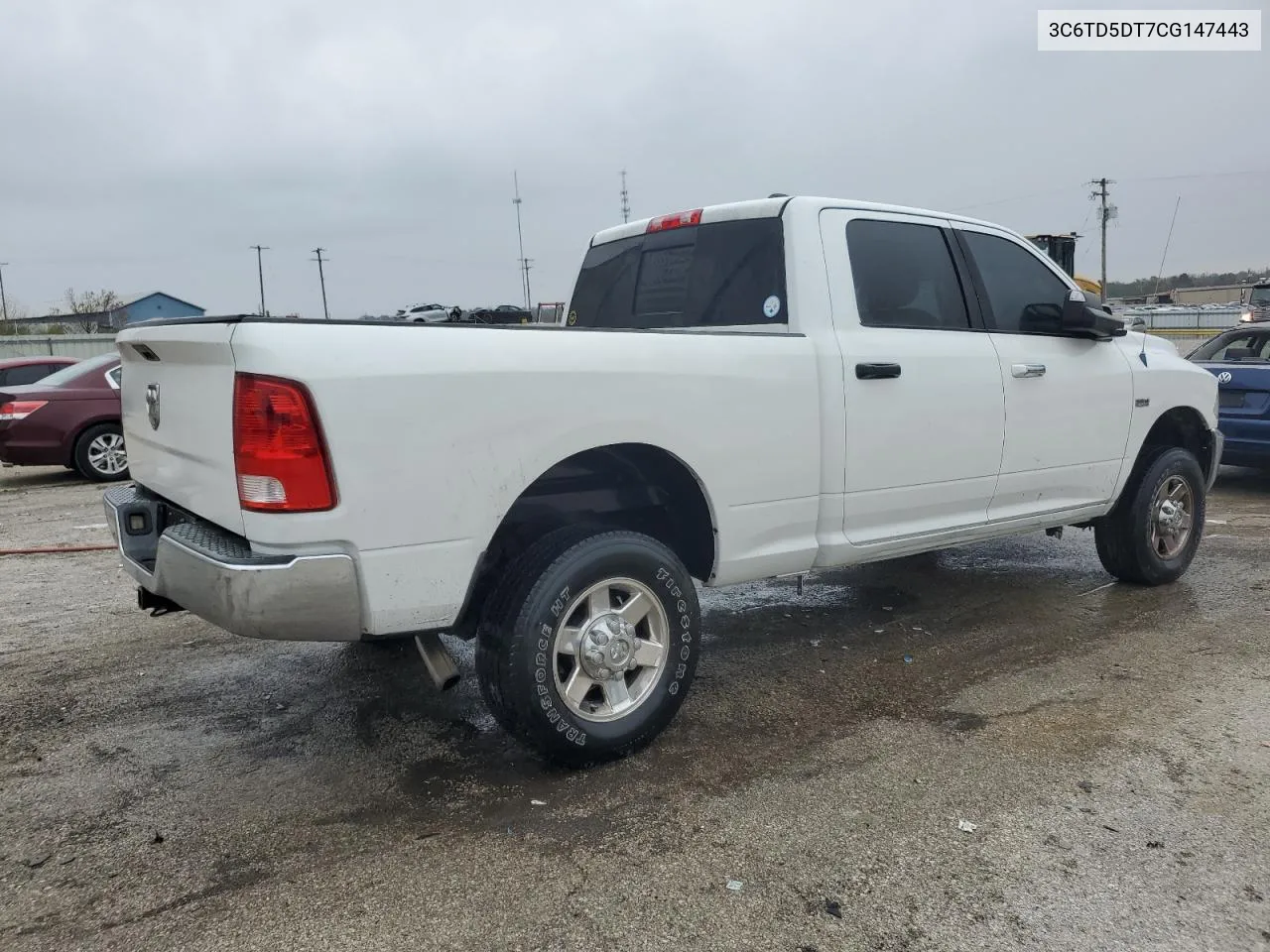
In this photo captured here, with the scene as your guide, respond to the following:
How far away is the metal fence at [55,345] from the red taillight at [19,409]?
849 inches

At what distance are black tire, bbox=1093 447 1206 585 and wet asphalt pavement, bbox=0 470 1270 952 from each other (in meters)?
0.41

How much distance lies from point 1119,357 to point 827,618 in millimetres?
2048

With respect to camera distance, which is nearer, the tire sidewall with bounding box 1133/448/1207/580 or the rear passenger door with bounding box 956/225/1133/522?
A: the rear passenger door with bounding box 956/225/1133/522

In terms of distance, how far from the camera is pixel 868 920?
2451 mm

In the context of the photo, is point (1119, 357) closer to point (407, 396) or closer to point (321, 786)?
point (407, 396)

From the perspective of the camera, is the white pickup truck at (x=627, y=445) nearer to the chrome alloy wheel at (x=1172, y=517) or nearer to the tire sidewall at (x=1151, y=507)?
the tire sidewall at (x=1151, y=507)

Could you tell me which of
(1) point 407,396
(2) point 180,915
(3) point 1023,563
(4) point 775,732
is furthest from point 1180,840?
(3) point 1023,563

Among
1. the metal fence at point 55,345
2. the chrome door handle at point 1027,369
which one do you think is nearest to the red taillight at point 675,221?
the chrome door handle at point 1027,369

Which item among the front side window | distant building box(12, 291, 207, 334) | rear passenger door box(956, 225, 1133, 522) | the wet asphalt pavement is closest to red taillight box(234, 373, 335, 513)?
the wet asphalt pavement

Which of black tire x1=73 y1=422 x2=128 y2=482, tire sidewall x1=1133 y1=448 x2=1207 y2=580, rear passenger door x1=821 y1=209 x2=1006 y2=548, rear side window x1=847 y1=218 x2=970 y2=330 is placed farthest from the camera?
black tire x1=73 y1=422 x2=128 y2=482

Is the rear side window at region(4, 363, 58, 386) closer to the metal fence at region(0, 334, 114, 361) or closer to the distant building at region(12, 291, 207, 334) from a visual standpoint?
the metal fence at region(0, 334, 114, 361)

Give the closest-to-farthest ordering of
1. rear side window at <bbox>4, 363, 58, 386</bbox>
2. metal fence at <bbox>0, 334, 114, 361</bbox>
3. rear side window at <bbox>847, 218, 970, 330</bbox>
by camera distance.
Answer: rear side window at <bbox>847, 218, 970, 330</bbox>
rear side window at <bbox>4, 363, 58, 386</bbox>
metal fence at <bbox>0, 334, 114, 361</bbox>

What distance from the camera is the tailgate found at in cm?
279

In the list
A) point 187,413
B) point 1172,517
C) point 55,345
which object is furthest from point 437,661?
point 55,345
